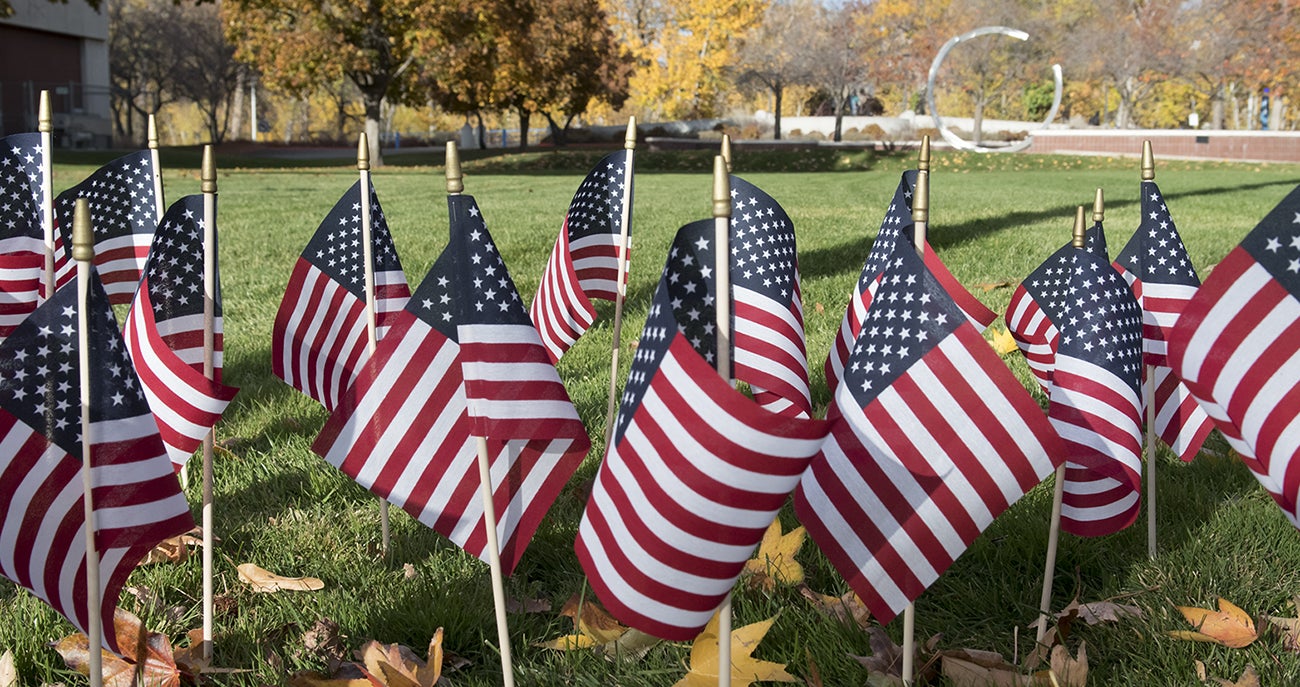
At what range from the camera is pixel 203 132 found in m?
77.8

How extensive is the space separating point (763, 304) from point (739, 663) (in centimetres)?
85

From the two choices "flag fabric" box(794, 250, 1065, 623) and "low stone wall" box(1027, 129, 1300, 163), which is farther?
"low stone wall" box(1027, 129, 1300, 163)

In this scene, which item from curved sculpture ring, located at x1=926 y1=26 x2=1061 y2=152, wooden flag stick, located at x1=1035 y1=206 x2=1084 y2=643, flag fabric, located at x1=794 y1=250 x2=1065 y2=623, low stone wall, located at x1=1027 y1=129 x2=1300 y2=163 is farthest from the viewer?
low stone wall, located at x1=1027 y1=129 x2=1300 y2=163

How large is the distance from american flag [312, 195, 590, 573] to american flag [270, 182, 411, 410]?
0.74 meters

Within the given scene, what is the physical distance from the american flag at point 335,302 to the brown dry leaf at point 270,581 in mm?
476

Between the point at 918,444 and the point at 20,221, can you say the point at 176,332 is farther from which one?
the point at 918,444

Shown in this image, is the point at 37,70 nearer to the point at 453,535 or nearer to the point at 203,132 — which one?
the point at 203,132

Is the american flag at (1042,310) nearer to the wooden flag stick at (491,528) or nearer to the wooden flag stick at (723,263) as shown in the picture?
the wooden flag stick at (723,263)

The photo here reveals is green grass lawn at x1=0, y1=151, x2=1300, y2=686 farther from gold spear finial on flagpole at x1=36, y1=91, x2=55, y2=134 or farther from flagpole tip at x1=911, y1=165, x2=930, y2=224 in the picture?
gold spear finial on flagpole at x1=36, y1=91, x2=55, y2=134

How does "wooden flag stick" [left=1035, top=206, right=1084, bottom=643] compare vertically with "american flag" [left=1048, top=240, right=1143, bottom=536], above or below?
below

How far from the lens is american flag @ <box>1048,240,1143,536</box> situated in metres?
2.64

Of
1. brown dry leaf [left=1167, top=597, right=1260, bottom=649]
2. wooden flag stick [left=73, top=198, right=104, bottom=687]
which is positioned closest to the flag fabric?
brown dry leaf [left=1167, top=597, right=1260, bottom=649]

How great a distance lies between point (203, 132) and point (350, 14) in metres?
56.4

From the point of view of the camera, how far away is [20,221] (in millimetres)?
3488
